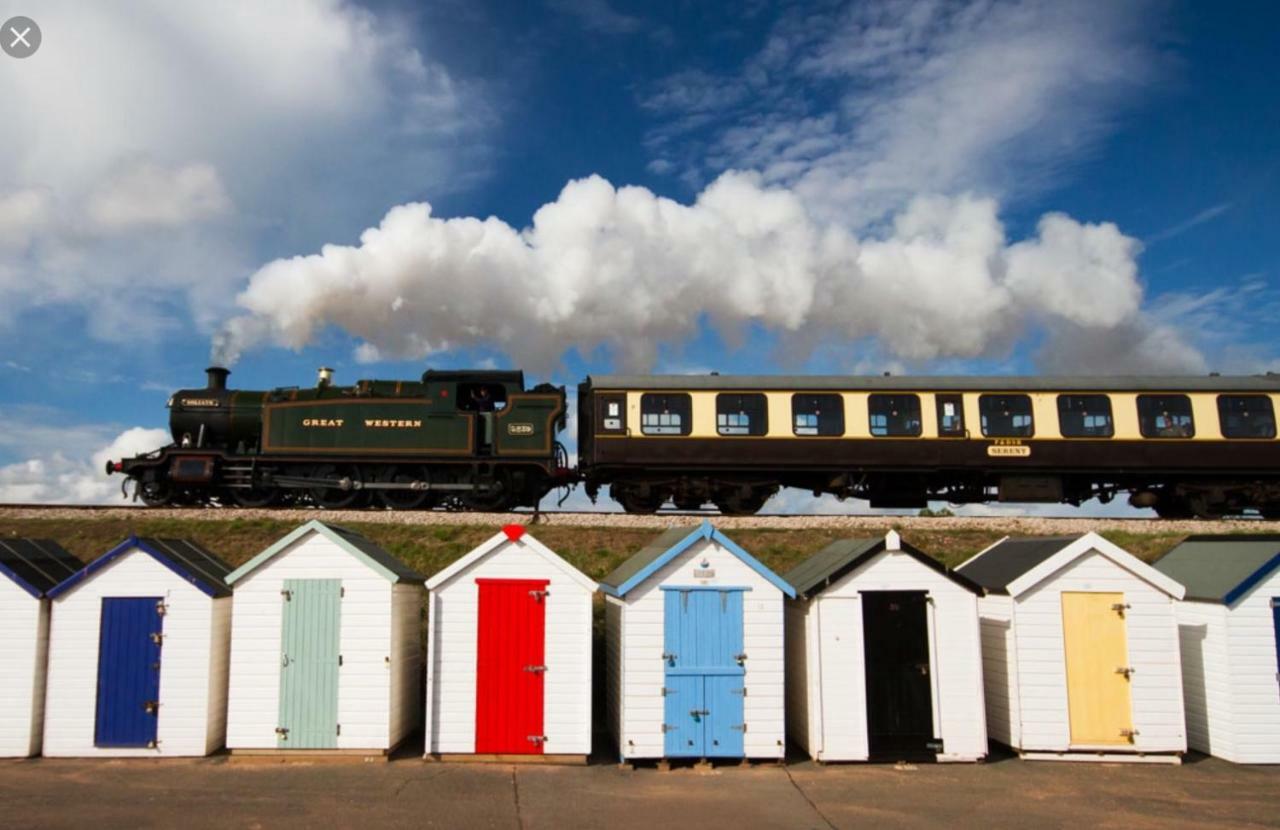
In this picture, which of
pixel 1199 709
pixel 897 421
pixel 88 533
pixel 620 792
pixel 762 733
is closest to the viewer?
pixel 620 792

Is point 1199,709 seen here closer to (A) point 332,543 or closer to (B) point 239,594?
(A) point 332,543

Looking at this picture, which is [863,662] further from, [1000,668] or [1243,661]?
[1243,661]

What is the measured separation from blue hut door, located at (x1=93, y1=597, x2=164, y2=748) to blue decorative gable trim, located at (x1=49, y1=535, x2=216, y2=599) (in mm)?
417

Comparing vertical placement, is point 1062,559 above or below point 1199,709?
above

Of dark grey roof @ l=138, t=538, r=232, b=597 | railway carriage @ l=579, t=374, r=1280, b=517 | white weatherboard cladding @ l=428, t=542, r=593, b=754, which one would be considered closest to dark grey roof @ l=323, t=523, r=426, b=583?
white weatherboard cladding @ l=428, t=542, r=593, b=754

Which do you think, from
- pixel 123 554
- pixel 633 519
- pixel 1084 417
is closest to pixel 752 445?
pixel 633 519

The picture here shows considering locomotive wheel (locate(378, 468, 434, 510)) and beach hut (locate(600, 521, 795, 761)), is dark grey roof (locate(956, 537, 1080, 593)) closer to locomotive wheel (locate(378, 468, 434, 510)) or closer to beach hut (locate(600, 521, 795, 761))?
beach hut (locate(600, 521, 795, 761))

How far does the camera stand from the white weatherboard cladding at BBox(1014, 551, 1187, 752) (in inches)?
441

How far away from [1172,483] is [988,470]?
4.70 meters

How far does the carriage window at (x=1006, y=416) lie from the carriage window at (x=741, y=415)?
517 centimetres

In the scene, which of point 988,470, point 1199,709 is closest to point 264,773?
point 1199,709

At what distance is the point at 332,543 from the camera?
36.7 ft

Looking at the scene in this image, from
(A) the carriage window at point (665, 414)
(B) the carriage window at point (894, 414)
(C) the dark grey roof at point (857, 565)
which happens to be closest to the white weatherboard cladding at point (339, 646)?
(C) the dark grey roof at point (857, 565)

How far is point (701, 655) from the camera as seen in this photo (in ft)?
36.1
